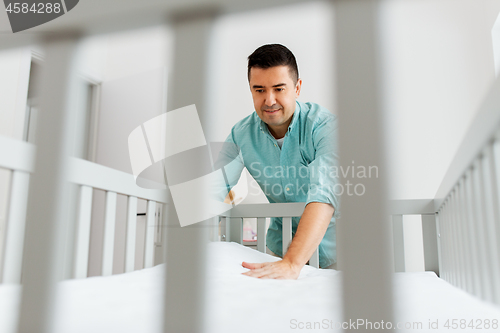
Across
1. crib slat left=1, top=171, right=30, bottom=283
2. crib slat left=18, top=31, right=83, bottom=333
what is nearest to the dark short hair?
crib slat left=1, top=171, right=30, bottom=283

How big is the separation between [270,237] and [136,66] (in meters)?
1.80

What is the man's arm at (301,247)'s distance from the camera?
0.68 m

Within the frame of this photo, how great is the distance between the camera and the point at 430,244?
119 cm

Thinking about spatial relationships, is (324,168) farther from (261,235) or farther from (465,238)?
(261,235)

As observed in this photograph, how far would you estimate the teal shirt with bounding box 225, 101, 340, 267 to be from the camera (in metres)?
1.18

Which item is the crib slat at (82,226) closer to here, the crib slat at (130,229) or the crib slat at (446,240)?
the crib slat at (130,229)

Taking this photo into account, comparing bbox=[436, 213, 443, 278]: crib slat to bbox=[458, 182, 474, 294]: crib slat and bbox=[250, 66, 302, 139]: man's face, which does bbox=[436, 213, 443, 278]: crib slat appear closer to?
bbox=[458, 182, 474, 294]: crib slat

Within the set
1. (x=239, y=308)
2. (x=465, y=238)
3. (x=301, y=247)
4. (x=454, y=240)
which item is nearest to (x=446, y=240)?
(x=454, y=240)

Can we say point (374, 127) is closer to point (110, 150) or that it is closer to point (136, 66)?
point (110, 150)

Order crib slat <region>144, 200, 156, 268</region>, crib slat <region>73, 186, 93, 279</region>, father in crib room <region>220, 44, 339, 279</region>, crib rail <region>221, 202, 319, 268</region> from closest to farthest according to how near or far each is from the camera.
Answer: crib slat <region>73, 186, 93, 279</region>, father in crib room <region>220, 44, 339, 279</region>, crib slat <region>144, 200, 156, 268</region>, crib rail <region>221, 202, 319, 268</region>

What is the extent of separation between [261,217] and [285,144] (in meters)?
0.33

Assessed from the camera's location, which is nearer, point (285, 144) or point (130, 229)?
point (130, 229)

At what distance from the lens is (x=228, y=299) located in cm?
43

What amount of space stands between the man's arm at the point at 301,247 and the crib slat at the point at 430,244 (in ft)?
1.89
